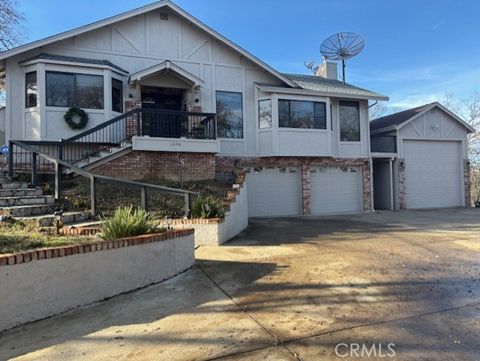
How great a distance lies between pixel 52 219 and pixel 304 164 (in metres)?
10.7

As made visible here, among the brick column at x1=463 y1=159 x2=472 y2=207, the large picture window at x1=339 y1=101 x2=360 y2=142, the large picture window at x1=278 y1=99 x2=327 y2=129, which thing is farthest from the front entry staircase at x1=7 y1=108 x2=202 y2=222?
the brick column at x1=463 y1=159 x2=472 y2=207

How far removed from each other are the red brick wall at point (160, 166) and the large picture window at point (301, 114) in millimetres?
3889

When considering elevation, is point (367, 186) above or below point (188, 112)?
below

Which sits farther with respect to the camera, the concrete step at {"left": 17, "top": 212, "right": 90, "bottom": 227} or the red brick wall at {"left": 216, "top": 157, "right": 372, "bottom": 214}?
the red brick wall at {"left": 216, "top": 157, "right": 372, "bottom": 214}

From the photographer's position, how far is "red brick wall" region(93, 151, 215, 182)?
1147 cm

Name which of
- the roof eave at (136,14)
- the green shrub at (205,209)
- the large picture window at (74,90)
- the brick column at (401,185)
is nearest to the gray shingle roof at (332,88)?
the roof eave at (136,14)

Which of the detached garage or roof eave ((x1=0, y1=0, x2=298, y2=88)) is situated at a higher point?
roof eave ((x1=0, y1=0, x2=298, y2=88))

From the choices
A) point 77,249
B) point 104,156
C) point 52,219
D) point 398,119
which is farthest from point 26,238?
point 398,119

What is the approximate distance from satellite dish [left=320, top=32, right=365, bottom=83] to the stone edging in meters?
17.1

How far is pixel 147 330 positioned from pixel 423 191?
17.4 meters

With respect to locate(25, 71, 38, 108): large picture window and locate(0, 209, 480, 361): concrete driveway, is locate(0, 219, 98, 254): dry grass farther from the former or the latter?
locate(25, 71, 38, 108): large picture window

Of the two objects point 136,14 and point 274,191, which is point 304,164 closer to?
point 274,191

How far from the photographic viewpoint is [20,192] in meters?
8.66

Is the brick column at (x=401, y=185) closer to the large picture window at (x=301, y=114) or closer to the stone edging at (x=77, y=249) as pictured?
the large picture window at (x=301, y=114)
